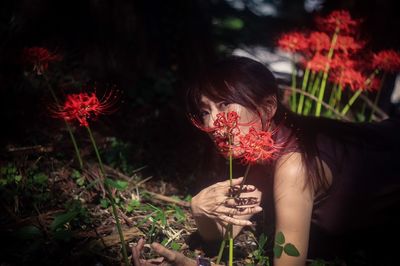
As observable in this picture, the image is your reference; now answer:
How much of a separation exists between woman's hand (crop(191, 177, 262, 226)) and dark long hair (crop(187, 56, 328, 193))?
0.33 metres

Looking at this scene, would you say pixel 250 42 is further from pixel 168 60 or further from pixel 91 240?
pixel 91 240

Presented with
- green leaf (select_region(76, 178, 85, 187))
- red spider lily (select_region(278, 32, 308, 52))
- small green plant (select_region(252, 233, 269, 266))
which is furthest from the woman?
red spider lily (select_region(278, 32, 308, 52))

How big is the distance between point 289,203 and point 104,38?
98.4 inches

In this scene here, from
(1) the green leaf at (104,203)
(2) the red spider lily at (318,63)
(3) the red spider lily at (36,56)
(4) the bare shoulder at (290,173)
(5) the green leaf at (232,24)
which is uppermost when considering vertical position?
(5) the green leaf at (232,24)

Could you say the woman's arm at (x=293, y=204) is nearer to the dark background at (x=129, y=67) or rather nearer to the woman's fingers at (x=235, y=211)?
the woman's fingers at (x=235, y=211)

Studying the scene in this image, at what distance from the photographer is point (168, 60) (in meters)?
4.02

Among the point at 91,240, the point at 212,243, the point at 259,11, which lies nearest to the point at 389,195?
the point at 212,243

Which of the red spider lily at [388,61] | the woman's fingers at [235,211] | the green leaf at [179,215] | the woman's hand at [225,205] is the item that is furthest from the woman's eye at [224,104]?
the red spider lily at [388,61]

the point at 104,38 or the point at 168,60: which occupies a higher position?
the point at 104,38

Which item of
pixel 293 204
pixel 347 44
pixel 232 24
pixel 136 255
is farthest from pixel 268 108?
pixel 232 24

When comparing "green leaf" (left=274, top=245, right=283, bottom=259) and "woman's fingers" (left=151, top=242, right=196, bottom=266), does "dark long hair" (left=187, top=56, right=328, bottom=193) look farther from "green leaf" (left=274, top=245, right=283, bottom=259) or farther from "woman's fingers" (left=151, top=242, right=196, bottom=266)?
"woman's fingers" (left=151, top=242, right=196, bottom=266)

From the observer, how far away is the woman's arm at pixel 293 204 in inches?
66.2

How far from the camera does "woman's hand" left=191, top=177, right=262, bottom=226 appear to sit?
5.26 feet

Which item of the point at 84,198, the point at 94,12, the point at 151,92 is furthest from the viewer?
the point at 151,92
